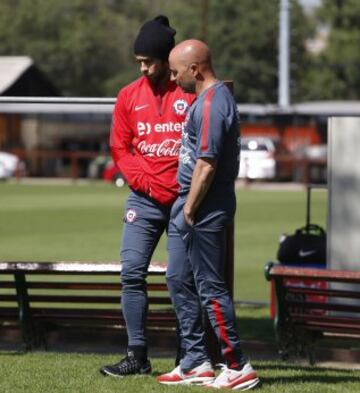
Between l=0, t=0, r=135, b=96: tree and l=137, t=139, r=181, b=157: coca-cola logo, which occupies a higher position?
l=137, t=139, r=181, b=157: coca-cola logo

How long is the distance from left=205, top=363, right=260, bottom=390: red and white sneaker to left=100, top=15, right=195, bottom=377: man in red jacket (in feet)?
2.32

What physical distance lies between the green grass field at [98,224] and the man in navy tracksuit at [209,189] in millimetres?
4196

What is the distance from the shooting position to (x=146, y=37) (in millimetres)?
7777

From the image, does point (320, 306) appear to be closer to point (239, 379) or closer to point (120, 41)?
point (239, 379)

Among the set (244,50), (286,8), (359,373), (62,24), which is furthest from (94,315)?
(62,24)

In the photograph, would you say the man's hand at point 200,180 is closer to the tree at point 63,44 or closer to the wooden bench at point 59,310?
the wooden bench at point 59,310

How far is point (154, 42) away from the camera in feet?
25.4

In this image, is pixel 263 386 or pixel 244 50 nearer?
pixel 263 386

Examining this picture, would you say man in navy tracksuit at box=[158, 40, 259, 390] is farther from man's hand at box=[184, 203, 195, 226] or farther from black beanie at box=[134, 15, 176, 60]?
black beanie at box=[134, 15, 176, 60]

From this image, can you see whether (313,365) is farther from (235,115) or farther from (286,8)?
(286,8)

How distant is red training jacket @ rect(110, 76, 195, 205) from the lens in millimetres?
7758

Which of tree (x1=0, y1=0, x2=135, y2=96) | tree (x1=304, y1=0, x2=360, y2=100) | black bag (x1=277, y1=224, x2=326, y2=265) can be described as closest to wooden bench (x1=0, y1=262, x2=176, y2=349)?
black bag (x1=277, y1=224, x2=326, y2=265)

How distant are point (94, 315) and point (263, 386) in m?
2.43

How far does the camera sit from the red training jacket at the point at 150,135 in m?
7.76
